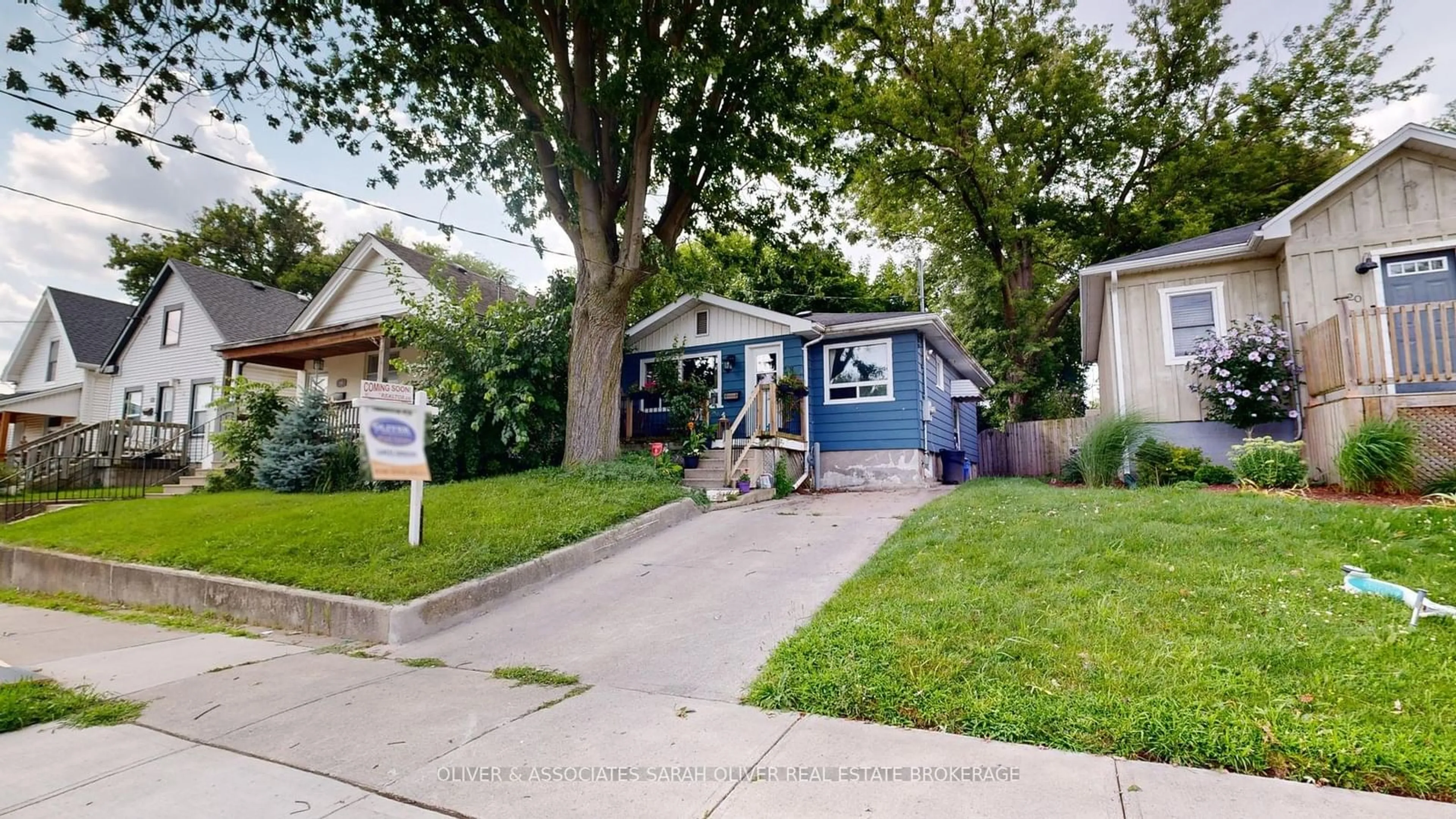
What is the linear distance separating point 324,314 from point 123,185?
8.72 m

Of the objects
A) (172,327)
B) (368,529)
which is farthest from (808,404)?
(172,327)

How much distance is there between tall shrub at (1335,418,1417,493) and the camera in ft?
23.7

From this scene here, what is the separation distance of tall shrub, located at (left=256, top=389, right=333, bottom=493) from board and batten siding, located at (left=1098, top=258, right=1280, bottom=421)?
14.9 meters

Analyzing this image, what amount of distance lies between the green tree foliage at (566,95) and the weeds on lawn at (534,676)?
6586 mm

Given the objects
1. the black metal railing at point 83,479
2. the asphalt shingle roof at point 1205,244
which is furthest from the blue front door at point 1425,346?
the black metal railing at point 83,479

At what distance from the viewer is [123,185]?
9500 millimetres

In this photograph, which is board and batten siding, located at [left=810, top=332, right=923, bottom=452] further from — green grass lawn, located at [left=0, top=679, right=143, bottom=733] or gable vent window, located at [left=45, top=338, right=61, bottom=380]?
gable vent window, located at [left=45, top=338, right=61, bottom=380]

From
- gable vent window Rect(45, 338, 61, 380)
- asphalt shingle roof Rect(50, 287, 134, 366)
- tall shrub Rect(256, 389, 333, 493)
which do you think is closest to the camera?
tall shrub Rect(256, 389, 333, 493)

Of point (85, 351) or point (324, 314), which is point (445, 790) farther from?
point (85, 351)

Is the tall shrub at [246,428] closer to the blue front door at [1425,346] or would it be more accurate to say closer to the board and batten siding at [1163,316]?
the board and batten siding at [1163,316]

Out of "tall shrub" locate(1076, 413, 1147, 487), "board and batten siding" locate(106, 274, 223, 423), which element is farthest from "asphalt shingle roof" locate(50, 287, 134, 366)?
"tall shrub" locate(1076, 413, 1147, 487)

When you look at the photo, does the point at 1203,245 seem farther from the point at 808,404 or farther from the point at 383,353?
the point at 383,353

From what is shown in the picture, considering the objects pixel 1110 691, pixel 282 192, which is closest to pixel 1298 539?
pixel 1110 691

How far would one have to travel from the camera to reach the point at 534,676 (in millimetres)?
4172
